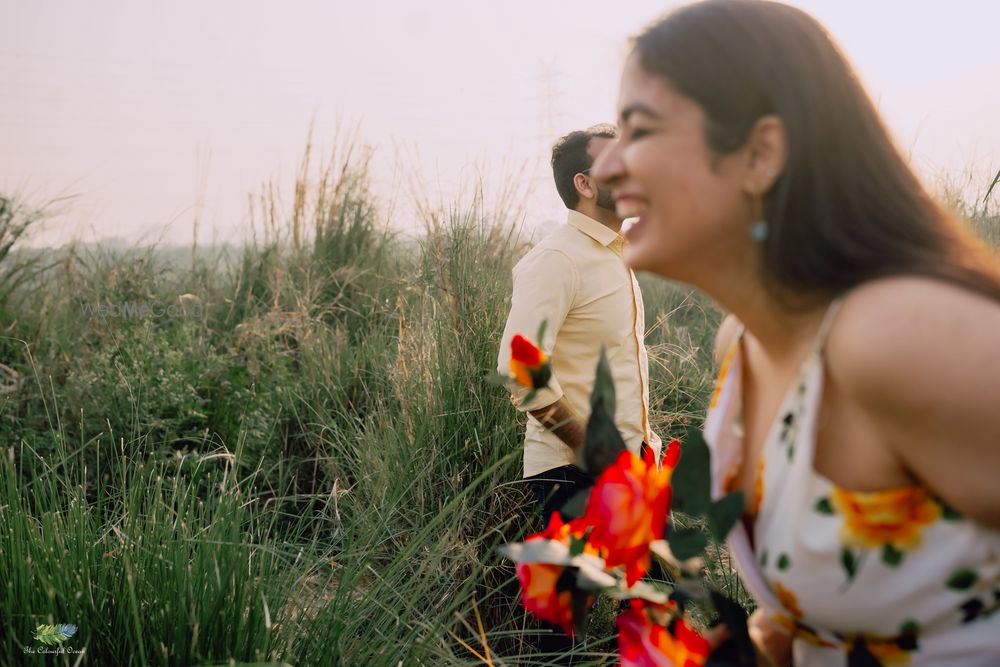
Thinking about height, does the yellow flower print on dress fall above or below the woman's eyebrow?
below

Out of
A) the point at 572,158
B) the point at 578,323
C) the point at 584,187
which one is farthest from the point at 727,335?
the point at 572,158

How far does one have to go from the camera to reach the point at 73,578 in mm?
2010

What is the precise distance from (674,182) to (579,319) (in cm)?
188

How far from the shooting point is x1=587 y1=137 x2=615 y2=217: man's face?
10.1 feet

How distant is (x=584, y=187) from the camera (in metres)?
3.14

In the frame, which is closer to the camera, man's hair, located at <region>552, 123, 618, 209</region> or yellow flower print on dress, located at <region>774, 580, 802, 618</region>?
yellow flower print on dress, located at <region>774, 580, 802, 618</region>

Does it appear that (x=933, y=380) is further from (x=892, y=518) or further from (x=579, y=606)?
(x=579, y=606)

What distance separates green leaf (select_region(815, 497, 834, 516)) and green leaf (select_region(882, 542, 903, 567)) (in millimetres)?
68

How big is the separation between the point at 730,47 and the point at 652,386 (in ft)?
11.1

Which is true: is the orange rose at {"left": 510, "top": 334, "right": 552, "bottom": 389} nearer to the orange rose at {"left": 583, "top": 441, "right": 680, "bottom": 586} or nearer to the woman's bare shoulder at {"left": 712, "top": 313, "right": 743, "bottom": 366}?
the orange rose at {"left": 583, "top": 441, "right": 680, "bottom": 586}

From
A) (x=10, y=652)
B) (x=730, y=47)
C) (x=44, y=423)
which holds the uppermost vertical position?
(x=730, y=47)

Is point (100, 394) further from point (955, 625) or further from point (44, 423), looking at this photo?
point (955, 625)

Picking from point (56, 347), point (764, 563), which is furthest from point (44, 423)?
point (764, 563)

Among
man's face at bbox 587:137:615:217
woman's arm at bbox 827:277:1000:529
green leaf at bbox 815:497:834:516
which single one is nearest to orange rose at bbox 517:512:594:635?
green leaf at bbox 815:497:834:516
